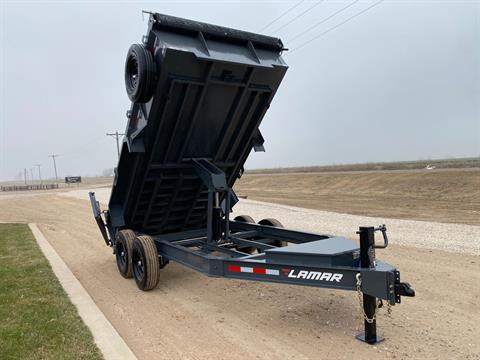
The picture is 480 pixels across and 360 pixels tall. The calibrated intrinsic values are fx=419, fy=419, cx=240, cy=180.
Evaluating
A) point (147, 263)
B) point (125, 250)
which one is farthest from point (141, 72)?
point (125, 250)

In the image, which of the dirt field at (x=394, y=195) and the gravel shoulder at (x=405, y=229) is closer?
the gravel shoulder at (x=405, y=229)

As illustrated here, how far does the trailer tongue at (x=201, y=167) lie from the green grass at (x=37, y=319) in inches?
49.6

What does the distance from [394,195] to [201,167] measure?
2210 centimetres

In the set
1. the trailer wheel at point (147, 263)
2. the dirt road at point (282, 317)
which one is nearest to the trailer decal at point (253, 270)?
the dirt road at point (282, 317)

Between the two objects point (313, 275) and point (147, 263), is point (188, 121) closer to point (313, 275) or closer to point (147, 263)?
point (147, 263)

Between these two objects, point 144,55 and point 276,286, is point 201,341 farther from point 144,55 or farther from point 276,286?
point 144,55

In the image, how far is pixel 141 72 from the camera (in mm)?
5660

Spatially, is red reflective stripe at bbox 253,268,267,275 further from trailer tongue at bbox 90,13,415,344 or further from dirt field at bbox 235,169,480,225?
dirt field at bbox 235,169,480,225

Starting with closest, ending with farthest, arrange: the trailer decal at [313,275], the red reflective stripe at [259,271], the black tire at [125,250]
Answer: the trailer decal at [313,275], the red reflective stripe at [259,271], the black tire at [125,250]

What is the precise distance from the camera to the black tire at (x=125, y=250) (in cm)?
691

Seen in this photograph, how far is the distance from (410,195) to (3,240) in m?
22.0

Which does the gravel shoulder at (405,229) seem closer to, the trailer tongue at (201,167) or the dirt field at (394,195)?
the dirt field at (394,195)

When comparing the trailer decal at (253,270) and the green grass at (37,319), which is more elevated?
the trailer decal at (253,270)

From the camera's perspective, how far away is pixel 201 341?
454 centimetres
